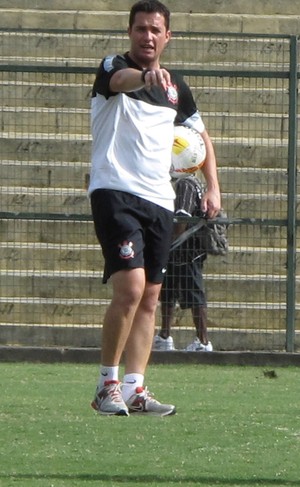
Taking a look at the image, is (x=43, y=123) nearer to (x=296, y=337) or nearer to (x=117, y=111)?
(x=296, y=337)

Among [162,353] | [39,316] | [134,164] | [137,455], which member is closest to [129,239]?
[134,164]

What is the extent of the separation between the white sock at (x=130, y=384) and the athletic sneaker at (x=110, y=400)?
0.46ft

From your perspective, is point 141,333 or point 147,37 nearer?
point 147,37

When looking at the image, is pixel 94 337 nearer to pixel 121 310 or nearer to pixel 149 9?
pixel 121 310

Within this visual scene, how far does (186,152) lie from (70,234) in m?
3.62

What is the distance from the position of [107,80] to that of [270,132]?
5.82 m

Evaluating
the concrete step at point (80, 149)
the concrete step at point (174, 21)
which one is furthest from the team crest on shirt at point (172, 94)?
the concrete step at point (174, 21)

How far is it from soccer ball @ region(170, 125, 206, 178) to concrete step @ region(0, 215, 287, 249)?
2766mm

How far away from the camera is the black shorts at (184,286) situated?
11617 millimetres

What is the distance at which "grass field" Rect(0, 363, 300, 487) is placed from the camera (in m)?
5.53

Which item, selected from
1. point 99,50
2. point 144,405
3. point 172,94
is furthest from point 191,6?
point 144,405

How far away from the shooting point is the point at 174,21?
15.7 m

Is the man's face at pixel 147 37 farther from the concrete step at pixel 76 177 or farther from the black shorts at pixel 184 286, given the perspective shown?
the concrete step at pixel 76 177

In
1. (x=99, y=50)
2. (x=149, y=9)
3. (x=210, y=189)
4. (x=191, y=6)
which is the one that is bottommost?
(x=210, y=189)
